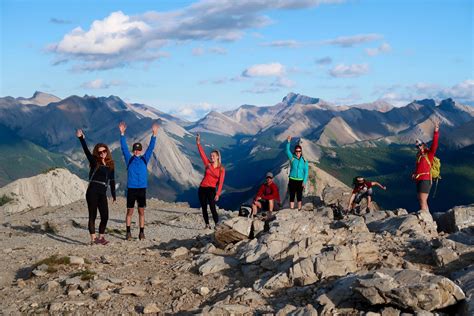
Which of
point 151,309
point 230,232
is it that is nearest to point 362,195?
A: point 230,232

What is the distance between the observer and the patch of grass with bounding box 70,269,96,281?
44.3 ft

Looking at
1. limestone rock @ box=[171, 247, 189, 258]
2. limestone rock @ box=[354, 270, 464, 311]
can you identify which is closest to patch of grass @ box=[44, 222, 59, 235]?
limestone rock @ box=[171, 247, 189, 258]

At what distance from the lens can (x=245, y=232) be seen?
16094mm

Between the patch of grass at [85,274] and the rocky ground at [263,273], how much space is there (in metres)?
0.04

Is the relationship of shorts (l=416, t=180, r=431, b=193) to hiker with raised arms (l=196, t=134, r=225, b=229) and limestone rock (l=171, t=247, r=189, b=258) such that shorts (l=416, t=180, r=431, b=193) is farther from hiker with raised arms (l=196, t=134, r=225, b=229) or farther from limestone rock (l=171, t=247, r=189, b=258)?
limestone rock (l=171, t=247, r=189, b=258)

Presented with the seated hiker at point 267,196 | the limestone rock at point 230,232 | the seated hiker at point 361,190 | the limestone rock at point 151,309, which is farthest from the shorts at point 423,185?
the limestone rock at point 151,309

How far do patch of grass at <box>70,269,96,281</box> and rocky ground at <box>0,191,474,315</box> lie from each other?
0.04 meters

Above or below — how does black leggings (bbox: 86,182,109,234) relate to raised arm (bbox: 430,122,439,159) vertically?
below

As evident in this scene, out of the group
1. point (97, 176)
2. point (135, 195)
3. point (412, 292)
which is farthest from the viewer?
point (135, 195)

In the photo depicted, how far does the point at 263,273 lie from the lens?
42.1ft

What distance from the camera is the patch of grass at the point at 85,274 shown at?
1352 cm

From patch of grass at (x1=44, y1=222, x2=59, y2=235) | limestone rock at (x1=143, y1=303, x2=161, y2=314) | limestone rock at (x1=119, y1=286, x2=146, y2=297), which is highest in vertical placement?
limestone rock at (x1=119, y1=286, x2=146, y2=297)

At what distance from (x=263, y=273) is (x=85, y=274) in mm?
4414

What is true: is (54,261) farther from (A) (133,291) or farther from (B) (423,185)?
(B) (423,185)
